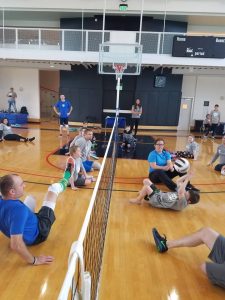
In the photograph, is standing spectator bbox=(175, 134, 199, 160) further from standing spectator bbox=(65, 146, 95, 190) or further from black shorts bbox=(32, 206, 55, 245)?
black shorts bbox=(32, 206, 55, 245)

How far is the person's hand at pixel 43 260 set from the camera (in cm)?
367

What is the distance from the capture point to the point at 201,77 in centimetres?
1906

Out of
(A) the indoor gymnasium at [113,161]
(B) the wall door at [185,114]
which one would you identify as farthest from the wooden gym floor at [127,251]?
(B) the wall door at [185,114]

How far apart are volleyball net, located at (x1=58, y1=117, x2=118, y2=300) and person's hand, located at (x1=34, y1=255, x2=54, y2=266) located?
61 centimetres

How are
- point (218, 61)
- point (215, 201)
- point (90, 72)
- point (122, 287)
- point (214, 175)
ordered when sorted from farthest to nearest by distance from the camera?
point (90, 72), point (218, 61), point (214, 175), point (215, 201), point (122, 287)

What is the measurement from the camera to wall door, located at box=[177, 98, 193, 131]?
19359 millimetres

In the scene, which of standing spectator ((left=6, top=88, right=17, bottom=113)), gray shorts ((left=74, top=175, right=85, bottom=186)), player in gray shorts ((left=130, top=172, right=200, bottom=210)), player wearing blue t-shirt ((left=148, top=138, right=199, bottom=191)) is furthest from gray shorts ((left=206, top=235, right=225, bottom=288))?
standing spectator ((left=6, top=88, right=17, bottom=113))

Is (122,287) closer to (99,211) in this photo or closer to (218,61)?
(99,211)

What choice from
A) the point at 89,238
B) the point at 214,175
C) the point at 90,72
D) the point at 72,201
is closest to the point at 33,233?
the point at 89,238

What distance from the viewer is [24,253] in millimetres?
3436

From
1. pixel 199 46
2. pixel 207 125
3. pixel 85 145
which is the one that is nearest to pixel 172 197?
pixel 85 145

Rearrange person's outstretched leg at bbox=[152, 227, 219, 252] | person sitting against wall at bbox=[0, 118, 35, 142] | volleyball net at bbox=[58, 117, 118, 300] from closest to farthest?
volleyball net at bbox=[58, 117, 118, 300], person's outstretched leg at bbox=[152, 227, 219, 252], person sitting against wall at bbox=[0, 118, 35, 142]

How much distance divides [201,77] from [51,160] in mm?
14087

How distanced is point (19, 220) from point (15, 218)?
0.06 m
